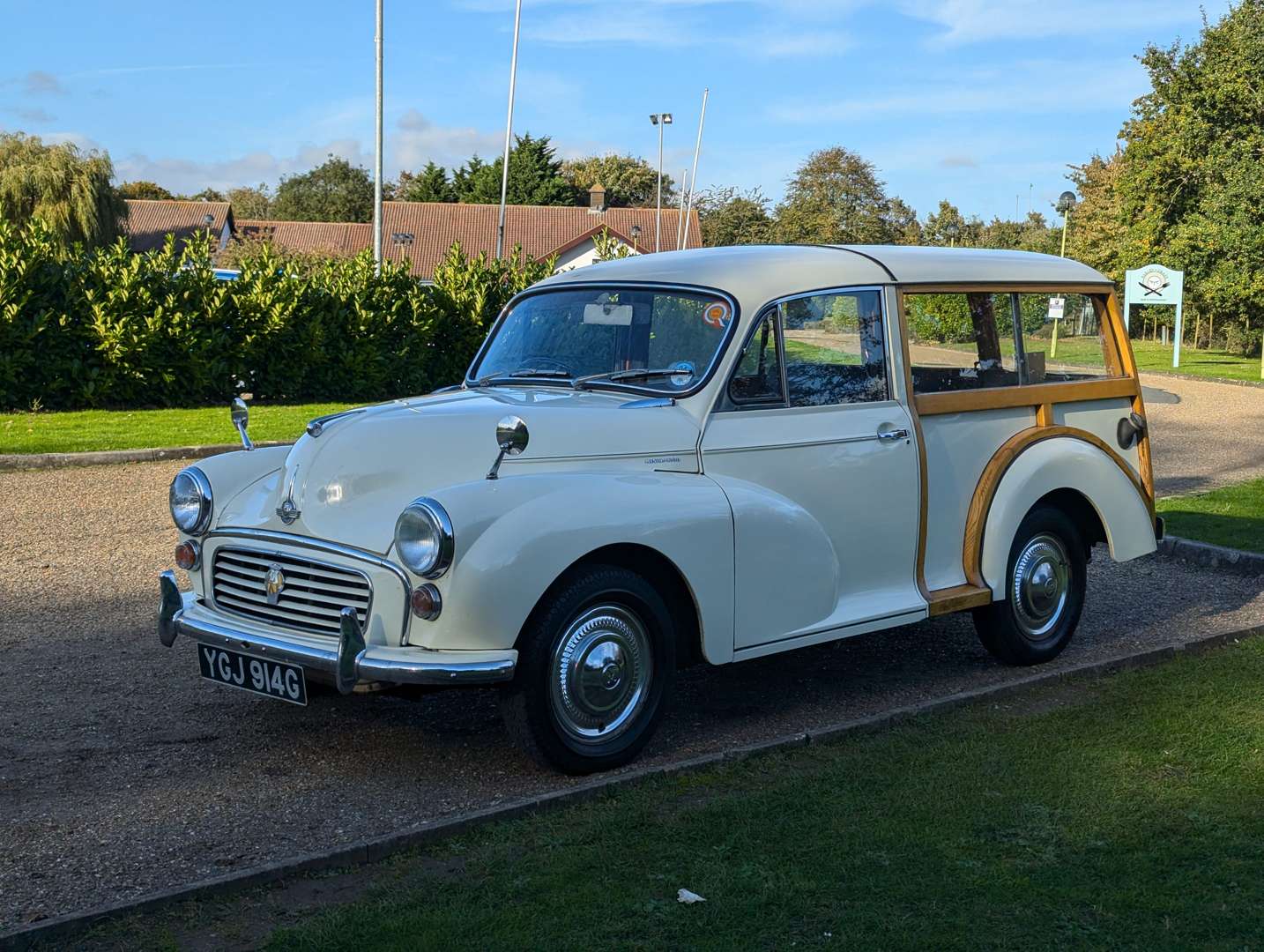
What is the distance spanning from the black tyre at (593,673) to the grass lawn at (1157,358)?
7.50 feet

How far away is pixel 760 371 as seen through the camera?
555 centimetres

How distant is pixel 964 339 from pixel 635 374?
196 centimetres

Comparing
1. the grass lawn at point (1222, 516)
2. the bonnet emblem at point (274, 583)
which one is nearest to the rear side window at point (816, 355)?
the bonnet emblem at point (274, 583)

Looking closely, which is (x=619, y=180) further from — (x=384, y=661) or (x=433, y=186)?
(x=384, y=661)

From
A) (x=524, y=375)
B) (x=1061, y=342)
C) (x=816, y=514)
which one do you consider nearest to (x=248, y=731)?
(x=524, y=375)

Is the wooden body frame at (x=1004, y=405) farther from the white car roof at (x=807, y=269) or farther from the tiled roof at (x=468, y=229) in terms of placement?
the tiled roof at (x=468, y=229)

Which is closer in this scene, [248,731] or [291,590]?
[291,590]

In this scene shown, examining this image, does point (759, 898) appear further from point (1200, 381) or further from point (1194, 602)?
point (1200, 381)

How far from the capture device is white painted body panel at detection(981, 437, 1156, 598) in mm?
6223

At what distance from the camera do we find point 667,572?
5023 millimetres

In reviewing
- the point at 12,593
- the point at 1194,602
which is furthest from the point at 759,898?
the point at 12,593

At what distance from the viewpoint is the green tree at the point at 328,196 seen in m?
95.2

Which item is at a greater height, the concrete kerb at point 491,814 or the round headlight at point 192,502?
the round headlight at point 192,502

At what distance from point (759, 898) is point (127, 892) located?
1.83 metres
